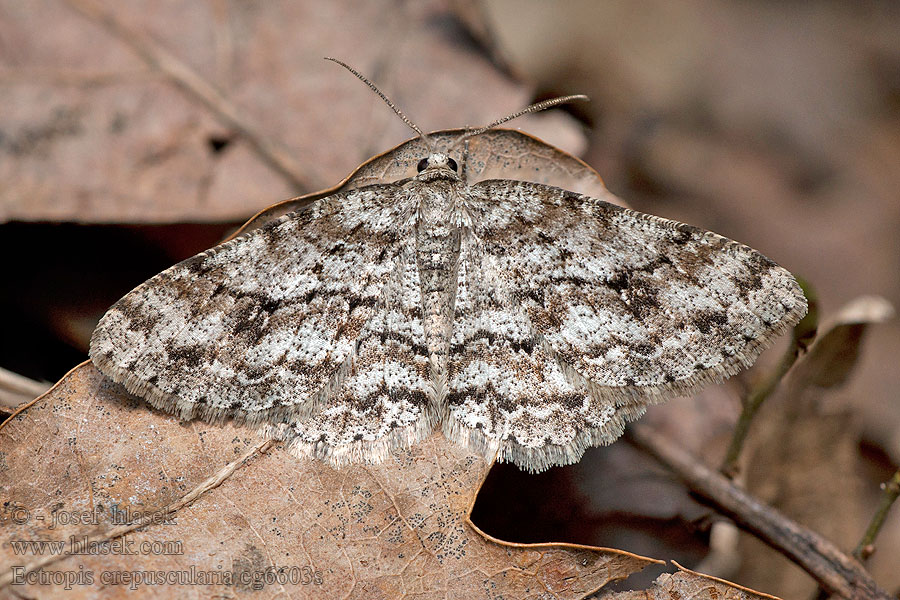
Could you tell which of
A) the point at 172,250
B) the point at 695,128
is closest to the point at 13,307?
the point at 172,250

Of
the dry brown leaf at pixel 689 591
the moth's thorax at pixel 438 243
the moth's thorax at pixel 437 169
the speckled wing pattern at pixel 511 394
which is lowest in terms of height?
the dry brown leaf at pixel 689 591

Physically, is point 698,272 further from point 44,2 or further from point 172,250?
point 44,2

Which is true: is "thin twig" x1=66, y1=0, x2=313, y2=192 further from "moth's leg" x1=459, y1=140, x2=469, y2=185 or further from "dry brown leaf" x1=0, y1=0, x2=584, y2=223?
"moth's leg" x1=459, y1=140, x2=469, y2=185

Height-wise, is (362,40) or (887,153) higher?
(887,153)

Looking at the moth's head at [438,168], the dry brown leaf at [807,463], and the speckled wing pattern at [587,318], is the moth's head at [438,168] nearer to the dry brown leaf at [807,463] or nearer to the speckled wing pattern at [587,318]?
the speckled wing pattern at [587,318]

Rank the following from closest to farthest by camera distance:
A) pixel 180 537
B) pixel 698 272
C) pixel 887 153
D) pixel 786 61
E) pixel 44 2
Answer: pixel 180 537 < pixel 698 272 < pixel 44 2 < pixel 887 153 < pixel 786 61

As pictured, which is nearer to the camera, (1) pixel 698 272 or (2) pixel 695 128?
(1) pixel 698 272

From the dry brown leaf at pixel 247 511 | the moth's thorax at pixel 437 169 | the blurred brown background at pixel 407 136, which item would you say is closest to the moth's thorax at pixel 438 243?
the moth's thorax at pixel 437 169
